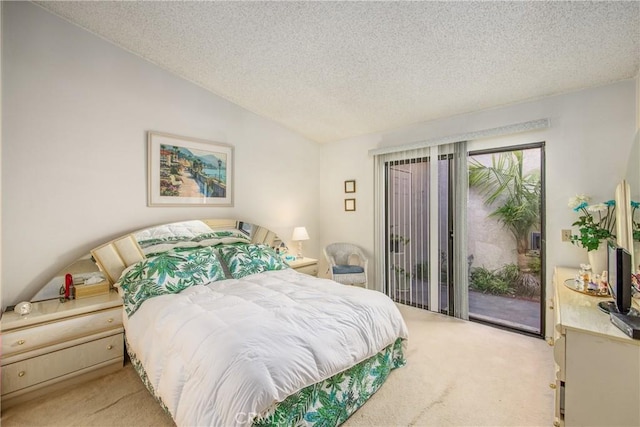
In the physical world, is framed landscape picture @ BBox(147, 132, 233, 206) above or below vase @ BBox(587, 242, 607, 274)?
above

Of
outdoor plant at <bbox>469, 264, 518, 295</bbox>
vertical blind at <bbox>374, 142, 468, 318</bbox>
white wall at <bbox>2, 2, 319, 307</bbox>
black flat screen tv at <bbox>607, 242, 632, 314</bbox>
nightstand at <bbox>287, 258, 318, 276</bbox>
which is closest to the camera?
black flat screen tv at <bbox>607, 242, 632, 314</bbox>

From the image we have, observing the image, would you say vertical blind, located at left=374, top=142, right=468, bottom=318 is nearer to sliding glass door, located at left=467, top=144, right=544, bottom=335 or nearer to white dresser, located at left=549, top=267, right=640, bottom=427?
sliding glass door, located at left=467, top=144, right=544, bottom=335

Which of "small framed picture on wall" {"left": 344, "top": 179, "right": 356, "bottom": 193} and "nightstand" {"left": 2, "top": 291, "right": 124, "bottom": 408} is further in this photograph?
"small framed picture on wall" {"left": 344, "top": 179, "right": 356, "bottom": 193}

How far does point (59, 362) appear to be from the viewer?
2156 mm

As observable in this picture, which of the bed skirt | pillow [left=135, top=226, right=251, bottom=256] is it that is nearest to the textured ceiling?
pillow [left=135, top=226, right=251, bottom=256]

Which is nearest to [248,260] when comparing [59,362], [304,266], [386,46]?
[304,266]

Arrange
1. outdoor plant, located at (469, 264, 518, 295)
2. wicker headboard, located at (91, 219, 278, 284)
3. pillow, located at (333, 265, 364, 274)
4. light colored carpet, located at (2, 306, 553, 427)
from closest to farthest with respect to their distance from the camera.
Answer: light colored carpet, located at (2, 306, 553, 427) → wicker headboard, located at (91, 219, 278, 284) → outdoor plant, located at (469, 264, 518, 295) → pillow, located at (333, 265, 364, 274)

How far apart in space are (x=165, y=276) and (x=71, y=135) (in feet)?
5.31

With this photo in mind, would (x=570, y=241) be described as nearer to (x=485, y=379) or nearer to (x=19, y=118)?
(x=485, y=379)

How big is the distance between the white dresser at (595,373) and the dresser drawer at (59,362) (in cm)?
317

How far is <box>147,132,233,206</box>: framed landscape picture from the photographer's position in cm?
317

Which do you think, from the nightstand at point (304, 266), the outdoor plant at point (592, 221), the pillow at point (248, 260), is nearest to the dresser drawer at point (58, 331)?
the pillow at point (248, 260)

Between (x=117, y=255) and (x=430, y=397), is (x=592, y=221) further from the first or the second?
(x=117, y=255)

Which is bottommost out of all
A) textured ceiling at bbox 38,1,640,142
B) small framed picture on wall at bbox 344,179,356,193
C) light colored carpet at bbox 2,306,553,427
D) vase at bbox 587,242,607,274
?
light colored carpet at bbox 2,306,553,427
